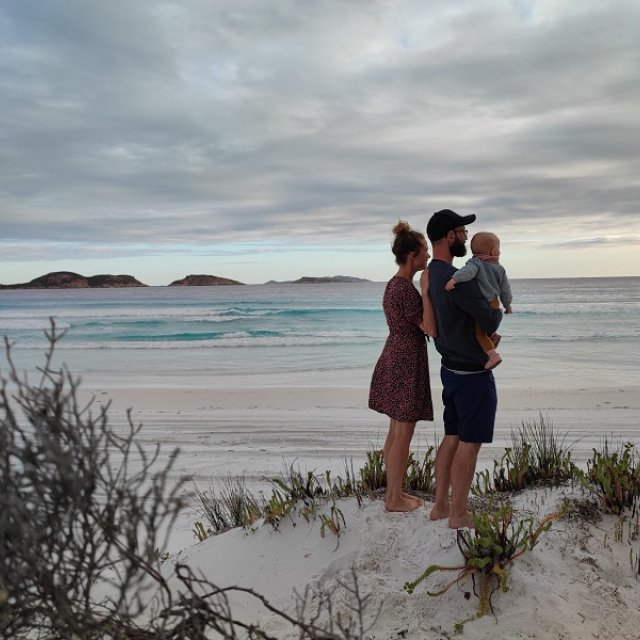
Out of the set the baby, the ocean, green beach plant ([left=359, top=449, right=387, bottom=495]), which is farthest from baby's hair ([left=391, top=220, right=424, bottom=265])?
the ocean

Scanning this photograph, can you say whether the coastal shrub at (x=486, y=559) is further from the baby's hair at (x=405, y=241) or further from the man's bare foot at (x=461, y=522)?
the baby's hair at (x=405, y=241)

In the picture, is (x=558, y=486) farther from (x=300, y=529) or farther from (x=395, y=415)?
(x=300, y=529)

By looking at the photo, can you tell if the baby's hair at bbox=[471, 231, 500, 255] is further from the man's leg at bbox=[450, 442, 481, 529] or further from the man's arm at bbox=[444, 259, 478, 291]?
the man's leg at bbox=[450, 442, 481, 529]

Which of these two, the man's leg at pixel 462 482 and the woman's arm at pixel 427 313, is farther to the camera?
the woman's arm at pixel 427 313

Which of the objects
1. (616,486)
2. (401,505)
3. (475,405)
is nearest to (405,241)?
(475,405)

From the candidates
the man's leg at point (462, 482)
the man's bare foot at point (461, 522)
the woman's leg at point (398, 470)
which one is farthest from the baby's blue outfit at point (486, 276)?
the man's bare foot at point (461, 522)

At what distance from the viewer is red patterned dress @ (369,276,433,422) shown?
180 inches

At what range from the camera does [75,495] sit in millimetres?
2197

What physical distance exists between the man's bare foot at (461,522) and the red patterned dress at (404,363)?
0.70 m

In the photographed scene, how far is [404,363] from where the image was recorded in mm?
4637

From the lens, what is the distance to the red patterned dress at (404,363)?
15.0 ft

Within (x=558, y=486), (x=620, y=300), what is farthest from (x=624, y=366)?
(x=620, y=300)

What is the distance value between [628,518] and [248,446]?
18.4 feet

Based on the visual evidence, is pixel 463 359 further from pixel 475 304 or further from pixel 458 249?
pixel 458 249
